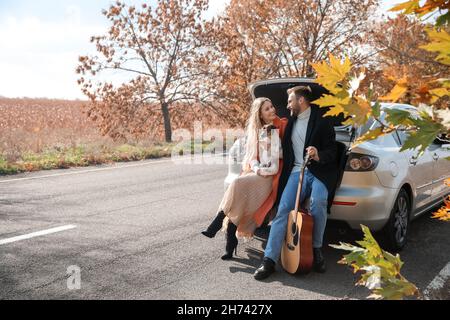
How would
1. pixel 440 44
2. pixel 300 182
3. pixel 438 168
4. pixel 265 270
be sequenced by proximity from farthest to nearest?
pixel 438 168 → pixel 300 182 → pixel 265 270 → pixel 440 44

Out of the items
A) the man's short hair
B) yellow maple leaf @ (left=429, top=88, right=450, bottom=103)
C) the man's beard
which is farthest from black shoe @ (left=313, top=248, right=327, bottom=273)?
yellow maple leaf @ (left=429, top=88, right=450, bottom=103)

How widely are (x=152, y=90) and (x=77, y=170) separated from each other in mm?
8527

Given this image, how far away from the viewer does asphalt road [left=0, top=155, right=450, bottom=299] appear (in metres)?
3.66

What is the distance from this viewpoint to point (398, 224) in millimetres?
4719

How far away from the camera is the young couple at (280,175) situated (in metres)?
4.16

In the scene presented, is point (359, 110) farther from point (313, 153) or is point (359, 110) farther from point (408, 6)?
point (313, 153)

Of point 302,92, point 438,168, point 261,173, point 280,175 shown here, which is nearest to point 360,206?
point 280,175

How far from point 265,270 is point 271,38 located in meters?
17.0

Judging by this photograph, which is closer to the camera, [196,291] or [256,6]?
[196,291]

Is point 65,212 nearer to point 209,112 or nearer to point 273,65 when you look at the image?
point 209,112

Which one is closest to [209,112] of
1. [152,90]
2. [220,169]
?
[152,90]

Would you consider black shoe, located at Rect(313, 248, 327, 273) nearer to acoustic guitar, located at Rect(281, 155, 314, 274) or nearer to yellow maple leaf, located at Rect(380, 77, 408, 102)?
acoustic guitar, located at Rect(281, 155, 314, 274)

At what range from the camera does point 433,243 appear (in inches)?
199

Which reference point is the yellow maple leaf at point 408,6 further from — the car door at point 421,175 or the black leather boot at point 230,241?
the car door at point 421,175
